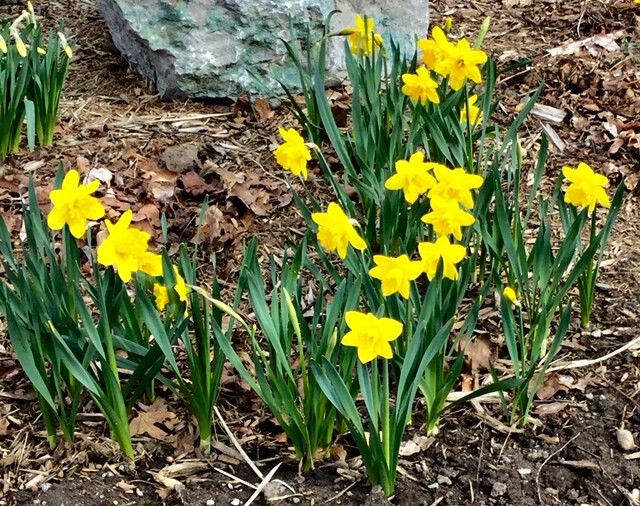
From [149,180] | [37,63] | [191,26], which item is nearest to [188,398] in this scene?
[149,180]

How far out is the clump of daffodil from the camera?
270 centimetres

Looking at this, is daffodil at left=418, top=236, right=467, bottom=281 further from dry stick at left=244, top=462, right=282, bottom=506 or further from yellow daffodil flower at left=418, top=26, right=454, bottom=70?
yellow daffodil flower at left=418, top=26, right=454, bottom=70

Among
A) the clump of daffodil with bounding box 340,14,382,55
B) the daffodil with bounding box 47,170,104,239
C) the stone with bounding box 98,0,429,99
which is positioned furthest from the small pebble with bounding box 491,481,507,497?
the stone with bounding box 98,0,429,99

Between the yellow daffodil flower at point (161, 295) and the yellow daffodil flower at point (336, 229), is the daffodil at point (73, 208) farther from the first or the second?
the yellow daffodil flower at point (336, 229)

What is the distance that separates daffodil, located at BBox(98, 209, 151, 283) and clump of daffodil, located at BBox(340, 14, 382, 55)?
1.36m

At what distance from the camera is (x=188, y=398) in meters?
1.90

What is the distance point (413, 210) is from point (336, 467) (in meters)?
0.72

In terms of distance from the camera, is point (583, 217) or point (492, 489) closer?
point (492, 489)

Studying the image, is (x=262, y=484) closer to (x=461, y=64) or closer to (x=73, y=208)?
(x=73, y=208)

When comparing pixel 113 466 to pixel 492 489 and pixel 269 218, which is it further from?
pixel 269 218

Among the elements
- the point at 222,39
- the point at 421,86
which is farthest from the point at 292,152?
the point at 222,39

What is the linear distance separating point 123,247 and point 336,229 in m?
0.44

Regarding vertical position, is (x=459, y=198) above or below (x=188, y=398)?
above

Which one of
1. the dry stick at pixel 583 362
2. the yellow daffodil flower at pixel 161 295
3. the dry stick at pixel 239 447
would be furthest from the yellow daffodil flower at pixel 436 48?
the dry stick at pixel 239 447
